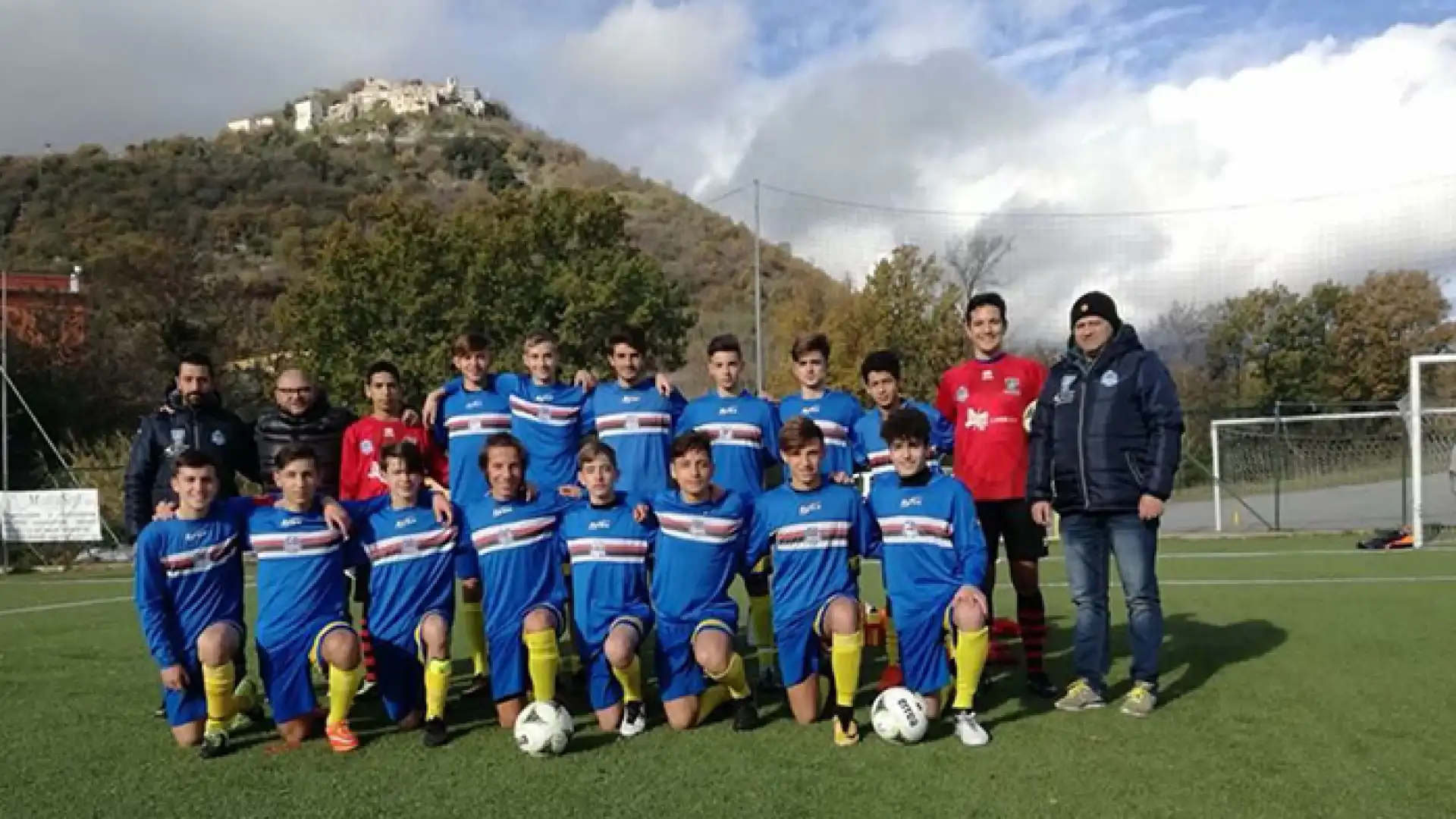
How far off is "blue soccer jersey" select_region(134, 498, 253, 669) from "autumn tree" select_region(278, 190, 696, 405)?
22116mm

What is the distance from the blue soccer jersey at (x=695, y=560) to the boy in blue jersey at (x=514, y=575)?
49cm

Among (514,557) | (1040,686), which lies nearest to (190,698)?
(514,557)

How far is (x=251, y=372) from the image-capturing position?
30.6m

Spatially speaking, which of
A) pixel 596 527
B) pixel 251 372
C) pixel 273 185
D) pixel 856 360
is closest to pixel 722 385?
pixel 596 527

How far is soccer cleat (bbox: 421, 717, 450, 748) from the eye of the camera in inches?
177

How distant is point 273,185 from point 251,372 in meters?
36.2

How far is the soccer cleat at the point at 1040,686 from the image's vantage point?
5.06 metres

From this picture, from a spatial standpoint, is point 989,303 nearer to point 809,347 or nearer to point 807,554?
point 809,347

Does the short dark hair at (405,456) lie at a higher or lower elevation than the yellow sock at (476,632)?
higher

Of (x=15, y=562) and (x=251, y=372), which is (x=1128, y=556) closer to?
(x=15, y=562)

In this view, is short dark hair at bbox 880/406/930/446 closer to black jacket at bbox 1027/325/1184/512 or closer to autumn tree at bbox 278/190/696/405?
black jacket at bbox 1027/325/1184/512

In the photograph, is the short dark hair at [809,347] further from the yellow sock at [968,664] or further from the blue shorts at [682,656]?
the yellow sock at [968,664]

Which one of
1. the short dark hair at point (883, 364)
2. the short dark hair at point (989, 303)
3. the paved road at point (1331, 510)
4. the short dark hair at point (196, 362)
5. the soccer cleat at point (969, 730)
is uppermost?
the short dark hair at point (989, 303)

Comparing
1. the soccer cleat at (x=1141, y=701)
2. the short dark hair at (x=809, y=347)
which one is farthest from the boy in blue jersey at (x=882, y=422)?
the soccer cleat at (x=1141, y=701)
